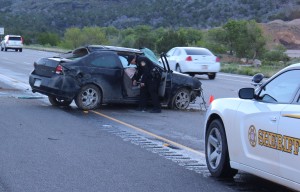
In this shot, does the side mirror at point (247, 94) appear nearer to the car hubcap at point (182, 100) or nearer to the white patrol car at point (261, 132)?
the white patrol car at point (261, 132)

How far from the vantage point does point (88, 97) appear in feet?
49.6

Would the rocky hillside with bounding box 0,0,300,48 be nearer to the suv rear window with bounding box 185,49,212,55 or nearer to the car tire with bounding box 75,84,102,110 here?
the suv rear window with bounding box 185,49,212,55

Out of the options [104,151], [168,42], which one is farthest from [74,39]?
[104,151]

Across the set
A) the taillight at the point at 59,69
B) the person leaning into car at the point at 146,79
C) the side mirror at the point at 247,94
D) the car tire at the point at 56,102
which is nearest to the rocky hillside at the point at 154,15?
the car tire at the point at 56,102

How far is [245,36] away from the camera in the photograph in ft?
168

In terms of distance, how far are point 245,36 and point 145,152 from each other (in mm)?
42385

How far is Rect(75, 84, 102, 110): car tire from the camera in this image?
1502 centimetres

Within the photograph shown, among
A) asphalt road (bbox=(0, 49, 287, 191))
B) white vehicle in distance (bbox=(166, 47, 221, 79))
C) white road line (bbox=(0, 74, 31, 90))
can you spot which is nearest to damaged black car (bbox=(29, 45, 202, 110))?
asphalt road (bbox=(0, 49, 287, 191))

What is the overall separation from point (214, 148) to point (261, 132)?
1.47 metres

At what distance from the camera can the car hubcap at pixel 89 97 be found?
49.4ft

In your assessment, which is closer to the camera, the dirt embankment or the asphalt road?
the asphalt road

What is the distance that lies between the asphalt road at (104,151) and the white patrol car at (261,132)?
0.42 meters

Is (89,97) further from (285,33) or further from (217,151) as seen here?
(285,33)

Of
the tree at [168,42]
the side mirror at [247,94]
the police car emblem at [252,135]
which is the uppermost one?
the tree at [168,42]
